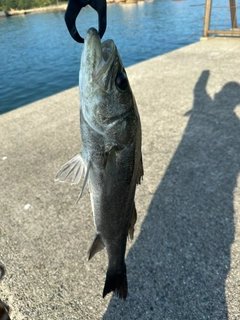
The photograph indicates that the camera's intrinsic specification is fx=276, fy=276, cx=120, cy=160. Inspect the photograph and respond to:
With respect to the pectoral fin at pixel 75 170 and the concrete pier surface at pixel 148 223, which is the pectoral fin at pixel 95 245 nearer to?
the pectoral fin at pixel 75 170

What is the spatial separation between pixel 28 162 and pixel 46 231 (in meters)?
2.15

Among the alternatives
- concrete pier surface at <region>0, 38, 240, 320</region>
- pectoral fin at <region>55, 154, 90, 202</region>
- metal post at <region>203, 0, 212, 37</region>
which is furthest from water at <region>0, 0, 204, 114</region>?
pectoral fin at <region>55, 154, 90, 202</region>

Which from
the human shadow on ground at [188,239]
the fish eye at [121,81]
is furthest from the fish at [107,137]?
the human shadow on ground at [188,239]

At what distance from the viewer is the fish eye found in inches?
75.0

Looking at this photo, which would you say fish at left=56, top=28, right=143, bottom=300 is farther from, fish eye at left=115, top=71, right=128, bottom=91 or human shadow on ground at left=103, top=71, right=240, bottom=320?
human shadow on ground at left=103, top=71, right=240, bottom=320

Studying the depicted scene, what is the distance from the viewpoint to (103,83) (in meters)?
1.89

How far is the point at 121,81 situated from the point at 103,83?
128 mm

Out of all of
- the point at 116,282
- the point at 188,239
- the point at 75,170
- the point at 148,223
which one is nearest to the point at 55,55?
the point at 148,223

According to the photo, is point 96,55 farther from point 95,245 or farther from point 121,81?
point 95,245

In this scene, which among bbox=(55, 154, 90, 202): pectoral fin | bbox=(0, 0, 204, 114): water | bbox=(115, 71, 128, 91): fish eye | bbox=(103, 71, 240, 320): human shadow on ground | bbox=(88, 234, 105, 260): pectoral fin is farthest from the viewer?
bbox=(0, 0, 204, 114): water

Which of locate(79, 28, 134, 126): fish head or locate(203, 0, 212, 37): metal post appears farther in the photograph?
locate(203, 0, 212, 37): metal post

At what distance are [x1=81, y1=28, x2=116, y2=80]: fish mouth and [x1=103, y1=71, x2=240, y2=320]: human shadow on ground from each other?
2.47 m

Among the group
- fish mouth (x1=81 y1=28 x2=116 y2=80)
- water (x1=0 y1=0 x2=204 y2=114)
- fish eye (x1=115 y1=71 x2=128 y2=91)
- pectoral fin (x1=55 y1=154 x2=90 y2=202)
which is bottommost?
water (x1=0 y1=0 x2=204 y2=114)

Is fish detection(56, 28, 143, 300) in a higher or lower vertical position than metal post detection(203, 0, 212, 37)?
higher
